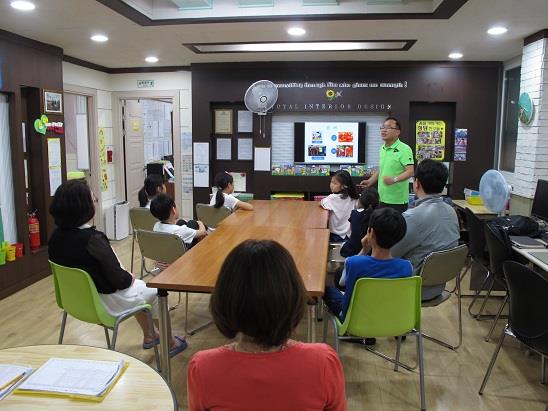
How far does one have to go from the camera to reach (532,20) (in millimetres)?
4039

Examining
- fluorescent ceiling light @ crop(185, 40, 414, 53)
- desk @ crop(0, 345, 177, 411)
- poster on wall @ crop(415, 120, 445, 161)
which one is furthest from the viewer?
poster on wall @ crop(415, 120, 445, 161)

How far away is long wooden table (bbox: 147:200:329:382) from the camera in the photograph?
2273 millimetres

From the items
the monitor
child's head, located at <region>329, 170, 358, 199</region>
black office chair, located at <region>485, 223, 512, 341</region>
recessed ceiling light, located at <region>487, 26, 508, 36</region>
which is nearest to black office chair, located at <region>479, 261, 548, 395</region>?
black office chair, located at <region>485, 223, 512, 341</region>

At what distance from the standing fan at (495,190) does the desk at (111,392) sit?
130 inches

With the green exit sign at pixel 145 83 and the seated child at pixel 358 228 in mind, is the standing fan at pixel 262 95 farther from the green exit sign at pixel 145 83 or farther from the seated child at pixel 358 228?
the seated child at pixel 358 228

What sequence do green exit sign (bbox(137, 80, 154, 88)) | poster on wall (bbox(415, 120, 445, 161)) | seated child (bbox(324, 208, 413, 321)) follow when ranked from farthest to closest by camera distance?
green exit sign (bbox(137, 80, 154, 88)) → poster on wall (bbox(415, 120, 445, 161)) → seated child (bbox(324, 208, 413, 321))

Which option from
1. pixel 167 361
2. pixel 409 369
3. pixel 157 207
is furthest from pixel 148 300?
pixel 409 369

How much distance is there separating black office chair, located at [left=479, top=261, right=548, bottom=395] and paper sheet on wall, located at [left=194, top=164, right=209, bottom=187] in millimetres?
4688

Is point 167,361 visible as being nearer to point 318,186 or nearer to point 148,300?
point 148,300

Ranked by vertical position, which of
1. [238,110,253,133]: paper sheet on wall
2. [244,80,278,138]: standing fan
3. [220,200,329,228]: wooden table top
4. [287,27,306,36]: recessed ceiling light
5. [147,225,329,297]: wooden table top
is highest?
[287,27,306,36]: recessed ceiling light

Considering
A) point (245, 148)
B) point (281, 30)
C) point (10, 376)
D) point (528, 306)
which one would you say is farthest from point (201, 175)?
point (10, 376)

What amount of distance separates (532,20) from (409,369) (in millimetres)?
3106

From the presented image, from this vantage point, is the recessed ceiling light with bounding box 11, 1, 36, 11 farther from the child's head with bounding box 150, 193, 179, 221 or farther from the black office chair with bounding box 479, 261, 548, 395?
the black office chair with bounding box 479, 261, 548, 395

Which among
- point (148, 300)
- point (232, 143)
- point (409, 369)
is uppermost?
point (232, 143)
